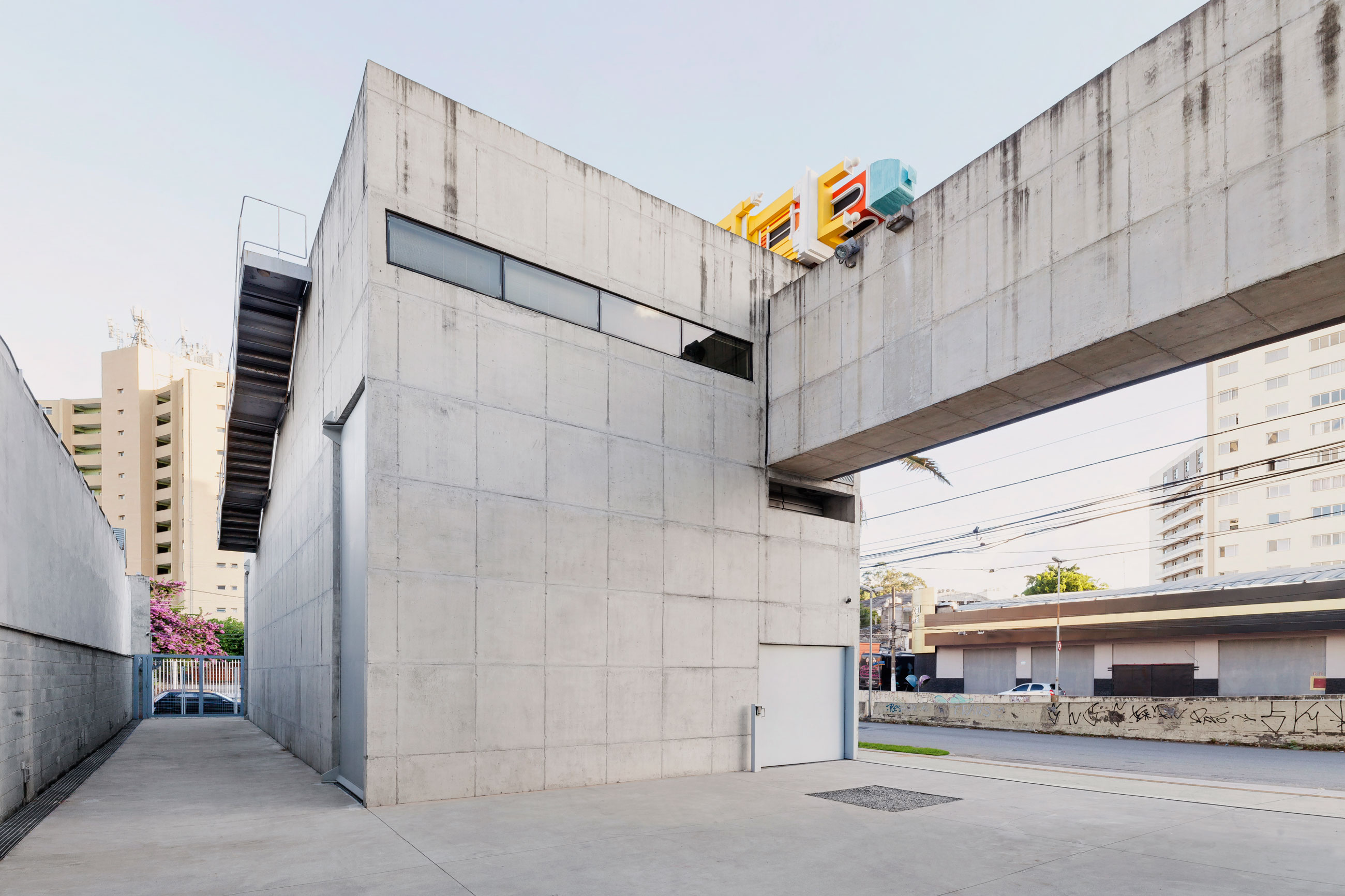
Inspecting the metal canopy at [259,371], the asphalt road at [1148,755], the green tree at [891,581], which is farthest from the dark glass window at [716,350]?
the green tree at [891,581]

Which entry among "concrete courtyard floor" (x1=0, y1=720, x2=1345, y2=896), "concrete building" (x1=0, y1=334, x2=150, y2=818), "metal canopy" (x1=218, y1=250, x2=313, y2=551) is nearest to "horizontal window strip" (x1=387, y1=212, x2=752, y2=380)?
"metal canopy" (x1=218, y1=250, x2=313, y2=551)

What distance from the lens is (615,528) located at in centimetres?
1382

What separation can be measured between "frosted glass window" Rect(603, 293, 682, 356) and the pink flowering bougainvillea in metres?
45.9

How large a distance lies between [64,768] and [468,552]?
28.2 ft

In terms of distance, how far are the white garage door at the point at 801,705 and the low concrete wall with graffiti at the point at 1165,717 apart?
1517 centimetres

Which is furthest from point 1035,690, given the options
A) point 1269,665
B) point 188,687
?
point 188,687

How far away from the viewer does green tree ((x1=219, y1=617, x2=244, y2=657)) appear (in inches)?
2493

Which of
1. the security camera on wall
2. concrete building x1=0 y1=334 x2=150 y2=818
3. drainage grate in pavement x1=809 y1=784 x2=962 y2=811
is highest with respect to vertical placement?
the security camera on wall

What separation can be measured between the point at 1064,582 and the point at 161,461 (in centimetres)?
9677

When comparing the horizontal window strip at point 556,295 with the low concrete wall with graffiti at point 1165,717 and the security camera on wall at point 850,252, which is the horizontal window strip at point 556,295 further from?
the low concrete wall with graffiti at point 1165,717

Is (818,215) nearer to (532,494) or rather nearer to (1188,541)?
(532,494)

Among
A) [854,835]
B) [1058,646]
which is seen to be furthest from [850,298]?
[1058,646]

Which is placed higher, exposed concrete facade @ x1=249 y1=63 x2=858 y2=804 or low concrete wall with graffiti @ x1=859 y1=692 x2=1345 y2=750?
exposed concrete facade @ x1=249 y1=63 x2=858 y2=804

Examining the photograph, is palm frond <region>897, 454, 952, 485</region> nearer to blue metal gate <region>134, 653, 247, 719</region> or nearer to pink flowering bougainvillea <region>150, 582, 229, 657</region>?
blue metal gate <region>134, 653, 247, 719</region>
